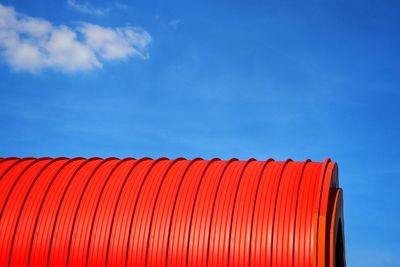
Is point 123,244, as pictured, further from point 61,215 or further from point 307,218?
point 307,218

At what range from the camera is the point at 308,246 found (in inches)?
628

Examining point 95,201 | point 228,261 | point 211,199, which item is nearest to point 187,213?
point 211,199

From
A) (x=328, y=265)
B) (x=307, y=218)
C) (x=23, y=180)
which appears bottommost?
(x=328, y=265)

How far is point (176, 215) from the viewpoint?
17.7 meters

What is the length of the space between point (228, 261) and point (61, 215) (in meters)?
6.10

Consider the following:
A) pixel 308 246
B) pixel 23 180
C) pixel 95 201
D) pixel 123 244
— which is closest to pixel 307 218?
pixel 308 246

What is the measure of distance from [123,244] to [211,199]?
325 cm

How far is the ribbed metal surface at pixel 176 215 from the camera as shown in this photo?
16.5 metres

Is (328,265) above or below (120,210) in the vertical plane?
below

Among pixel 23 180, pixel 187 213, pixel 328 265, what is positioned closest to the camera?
pixel 328 265

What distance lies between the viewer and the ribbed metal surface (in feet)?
54.2

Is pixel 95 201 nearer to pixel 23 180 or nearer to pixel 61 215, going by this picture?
A: pixel 61 215

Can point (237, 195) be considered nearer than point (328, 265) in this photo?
No

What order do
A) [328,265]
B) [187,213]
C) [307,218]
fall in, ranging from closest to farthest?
[328,265] → [307,218] → [187,213]
